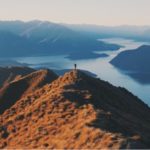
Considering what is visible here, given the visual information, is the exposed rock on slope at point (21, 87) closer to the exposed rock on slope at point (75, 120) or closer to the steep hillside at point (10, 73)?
the exposed rock on slope at point (75, 120)

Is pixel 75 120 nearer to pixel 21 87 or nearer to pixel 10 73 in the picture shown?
pixel 21 87

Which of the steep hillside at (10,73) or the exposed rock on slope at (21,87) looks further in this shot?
the steep hillside at (10,73)

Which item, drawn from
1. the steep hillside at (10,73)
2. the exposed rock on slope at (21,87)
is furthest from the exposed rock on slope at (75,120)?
the steep hillside at (10,73)

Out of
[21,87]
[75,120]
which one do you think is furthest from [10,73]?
[75,120]

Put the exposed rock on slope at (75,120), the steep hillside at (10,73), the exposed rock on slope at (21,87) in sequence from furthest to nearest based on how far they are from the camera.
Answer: the steep hillside at (10,73), the exposed rock on slope at (21,87), the exposed rock on slope at (75,120)

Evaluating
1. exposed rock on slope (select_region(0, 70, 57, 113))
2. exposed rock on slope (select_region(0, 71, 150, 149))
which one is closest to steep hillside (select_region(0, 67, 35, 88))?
exposed rock on slope (select_region(0, 70, 57, 113))
